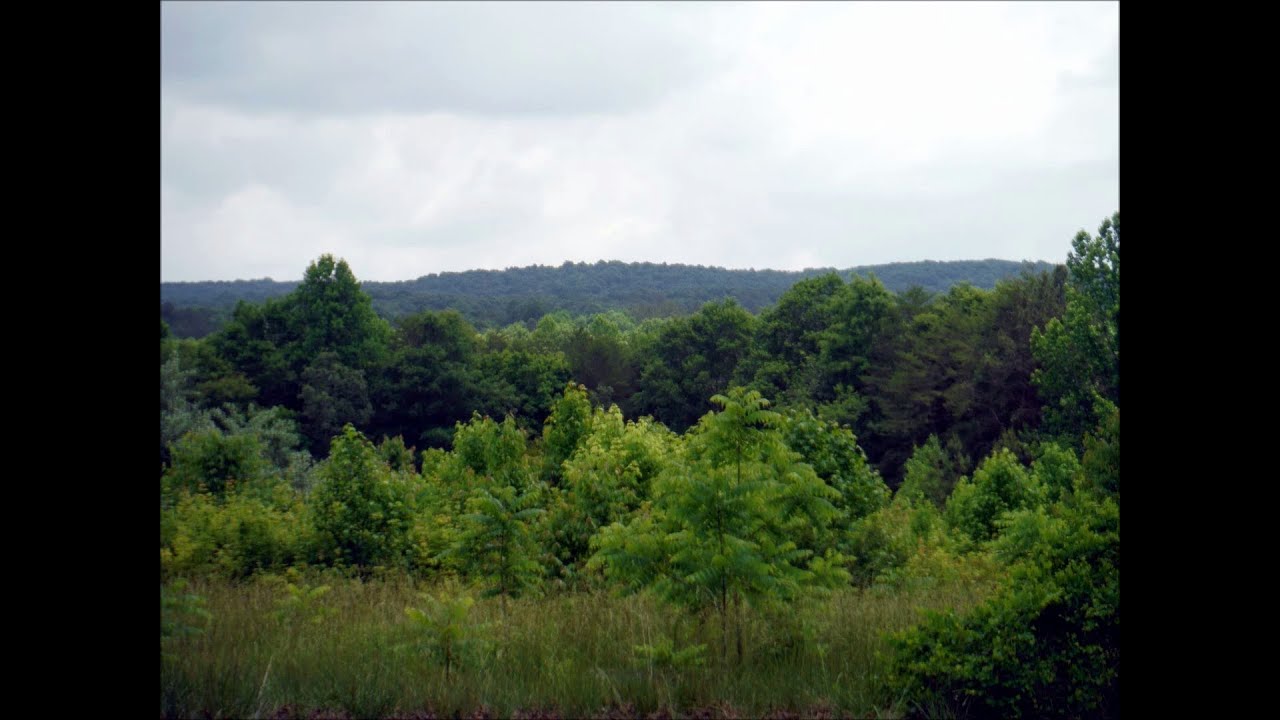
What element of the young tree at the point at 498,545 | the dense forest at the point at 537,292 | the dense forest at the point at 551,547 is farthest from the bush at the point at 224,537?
the young tree at the point at 498,545

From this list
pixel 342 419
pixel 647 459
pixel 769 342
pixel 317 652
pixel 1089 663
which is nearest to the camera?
pixel 1089 663

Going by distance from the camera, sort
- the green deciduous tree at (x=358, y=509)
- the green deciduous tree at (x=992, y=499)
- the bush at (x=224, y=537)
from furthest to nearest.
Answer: the green deciduous tree at (x=992, y=499), the green deciduous tree at (x=358, y=509), the bush at (x=224, y=537)

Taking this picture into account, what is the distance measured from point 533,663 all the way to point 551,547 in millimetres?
5345

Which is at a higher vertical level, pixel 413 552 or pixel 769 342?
pixel 769 342

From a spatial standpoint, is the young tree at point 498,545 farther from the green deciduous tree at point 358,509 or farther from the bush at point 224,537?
the green deciduous tree at point 358,509

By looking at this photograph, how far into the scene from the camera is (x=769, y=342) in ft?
83.9

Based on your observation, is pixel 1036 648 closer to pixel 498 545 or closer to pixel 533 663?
pixel 533 663

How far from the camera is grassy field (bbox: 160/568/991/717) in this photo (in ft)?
13.0

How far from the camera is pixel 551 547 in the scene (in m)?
9.85

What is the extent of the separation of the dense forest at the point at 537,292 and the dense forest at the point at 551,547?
82 millimetres

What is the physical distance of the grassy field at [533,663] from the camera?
3975mm

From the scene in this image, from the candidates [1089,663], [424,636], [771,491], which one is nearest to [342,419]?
[424,636]
